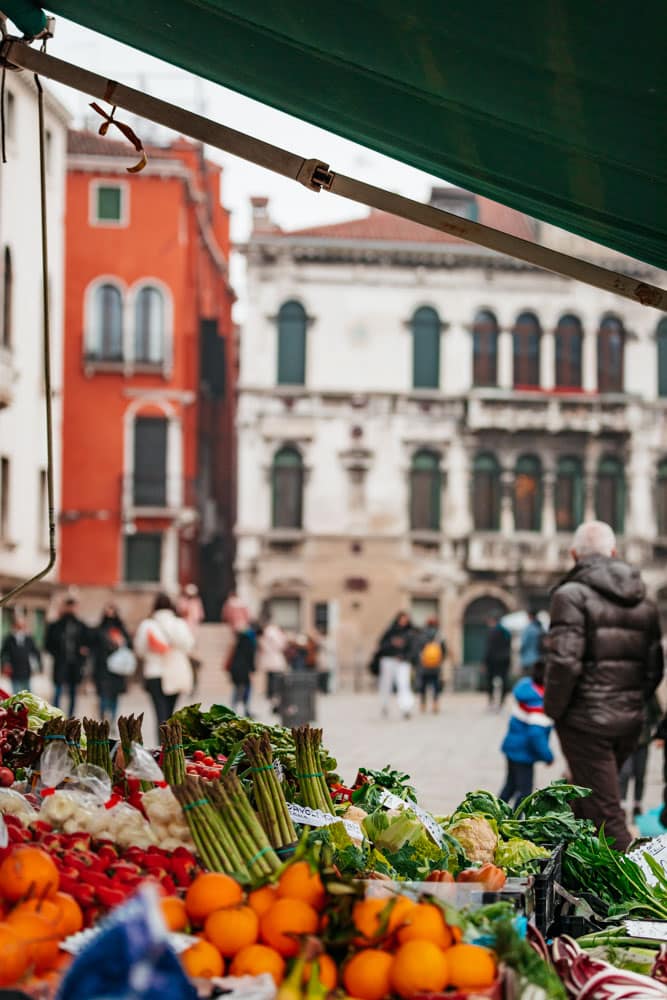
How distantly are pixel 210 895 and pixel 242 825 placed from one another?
35 cm

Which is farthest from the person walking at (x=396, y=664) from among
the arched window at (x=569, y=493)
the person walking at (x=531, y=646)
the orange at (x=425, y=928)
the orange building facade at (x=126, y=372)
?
the orange at (x=425, y=928)

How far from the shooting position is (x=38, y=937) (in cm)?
246

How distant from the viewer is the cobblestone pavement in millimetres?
12719

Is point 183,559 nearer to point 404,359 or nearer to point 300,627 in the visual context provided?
point 300,627

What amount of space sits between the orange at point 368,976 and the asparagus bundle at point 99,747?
1450 mm

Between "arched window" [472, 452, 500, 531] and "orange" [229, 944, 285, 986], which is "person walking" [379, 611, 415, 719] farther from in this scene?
"orange" [229, 944, 285, 986]

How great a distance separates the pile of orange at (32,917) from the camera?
2387 millimetres

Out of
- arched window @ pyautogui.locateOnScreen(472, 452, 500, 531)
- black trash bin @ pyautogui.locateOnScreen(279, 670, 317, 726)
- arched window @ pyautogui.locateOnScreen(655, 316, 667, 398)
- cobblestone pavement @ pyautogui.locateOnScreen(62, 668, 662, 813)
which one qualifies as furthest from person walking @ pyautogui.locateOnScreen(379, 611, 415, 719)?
arched window @ pyautogui.locateOnScreen(655, 316, 667, 398)

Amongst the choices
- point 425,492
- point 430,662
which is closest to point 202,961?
point 430,662

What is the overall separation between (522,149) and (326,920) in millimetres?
2111

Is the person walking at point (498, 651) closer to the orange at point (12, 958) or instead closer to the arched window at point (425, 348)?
the arched window at point (425, 348)

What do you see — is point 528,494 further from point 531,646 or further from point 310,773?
point 310,773

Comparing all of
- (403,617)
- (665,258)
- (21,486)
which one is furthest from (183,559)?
(665,258)

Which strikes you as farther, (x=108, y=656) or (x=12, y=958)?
(x=108, y=656)
